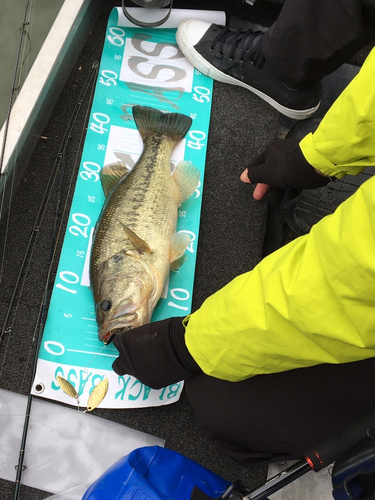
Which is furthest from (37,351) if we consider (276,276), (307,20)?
(307,20)

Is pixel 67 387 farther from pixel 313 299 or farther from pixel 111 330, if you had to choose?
pixel 313 299

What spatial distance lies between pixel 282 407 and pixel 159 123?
1235mm

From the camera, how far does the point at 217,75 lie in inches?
82.4

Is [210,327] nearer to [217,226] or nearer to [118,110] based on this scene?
[217,226]

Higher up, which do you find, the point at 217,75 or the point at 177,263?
the point at 217,75

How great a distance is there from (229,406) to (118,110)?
52.7 inches

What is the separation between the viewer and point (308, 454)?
0.94 m

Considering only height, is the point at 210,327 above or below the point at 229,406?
above

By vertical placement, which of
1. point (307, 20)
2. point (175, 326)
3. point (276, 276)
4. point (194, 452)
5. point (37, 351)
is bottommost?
point (194, 452)

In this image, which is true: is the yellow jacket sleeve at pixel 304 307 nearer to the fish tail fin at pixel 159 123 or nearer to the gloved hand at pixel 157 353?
the gloved hand at pixel 157 353

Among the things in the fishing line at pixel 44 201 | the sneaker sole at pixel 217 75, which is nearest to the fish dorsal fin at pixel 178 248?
the fishing line at pixel 44 201

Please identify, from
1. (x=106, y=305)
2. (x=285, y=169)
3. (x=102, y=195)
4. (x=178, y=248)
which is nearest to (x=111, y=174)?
(x=102, y=195)

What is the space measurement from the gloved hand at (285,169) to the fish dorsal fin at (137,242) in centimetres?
54

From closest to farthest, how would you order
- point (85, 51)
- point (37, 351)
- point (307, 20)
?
point (37, 351) < point (307, 20) < point (85, 51)
